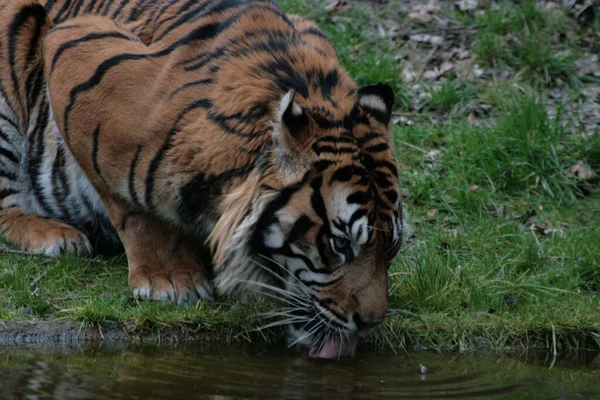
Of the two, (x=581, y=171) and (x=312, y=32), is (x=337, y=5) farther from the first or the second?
(x=312, y=32)

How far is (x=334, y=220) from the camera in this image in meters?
3.92

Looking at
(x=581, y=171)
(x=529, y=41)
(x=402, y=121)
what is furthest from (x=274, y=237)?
(x=529, y=41)

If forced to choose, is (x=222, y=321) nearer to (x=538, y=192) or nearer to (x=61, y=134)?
(x=61, y=134)

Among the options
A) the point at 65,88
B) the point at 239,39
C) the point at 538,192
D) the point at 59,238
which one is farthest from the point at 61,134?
the point at 538,192

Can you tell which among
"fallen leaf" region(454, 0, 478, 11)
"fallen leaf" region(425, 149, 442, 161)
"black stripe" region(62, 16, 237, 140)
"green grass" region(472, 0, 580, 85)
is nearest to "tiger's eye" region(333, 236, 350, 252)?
"black stripe" region(62, 16, 237, 140)

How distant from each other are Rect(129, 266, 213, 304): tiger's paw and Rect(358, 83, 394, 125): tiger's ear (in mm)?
1283

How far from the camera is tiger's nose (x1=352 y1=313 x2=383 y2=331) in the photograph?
12.9ft

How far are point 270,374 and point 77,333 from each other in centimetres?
98

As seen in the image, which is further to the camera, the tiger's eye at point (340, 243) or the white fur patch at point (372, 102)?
the white fur patch at point (372, 102)

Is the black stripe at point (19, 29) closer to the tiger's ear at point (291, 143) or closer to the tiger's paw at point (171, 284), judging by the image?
the tiger's paw at point (171, 284)

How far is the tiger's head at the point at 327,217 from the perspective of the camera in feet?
12.9

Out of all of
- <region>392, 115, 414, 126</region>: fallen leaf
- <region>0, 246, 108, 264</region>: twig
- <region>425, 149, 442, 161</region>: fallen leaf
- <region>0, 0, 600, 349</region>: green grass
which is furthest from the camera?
<region>392, 115, 414, 126</region>: fallen leaf

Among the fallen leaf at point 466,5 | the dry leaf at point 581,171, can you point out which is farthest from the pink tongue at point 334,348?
the fallen leaf at point 466,5

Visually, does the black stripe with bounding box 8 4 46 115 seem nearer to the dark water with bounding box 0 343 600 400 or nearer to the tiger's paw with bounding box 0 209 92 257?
the tiger's paw with bounding box 0 209 92 257
